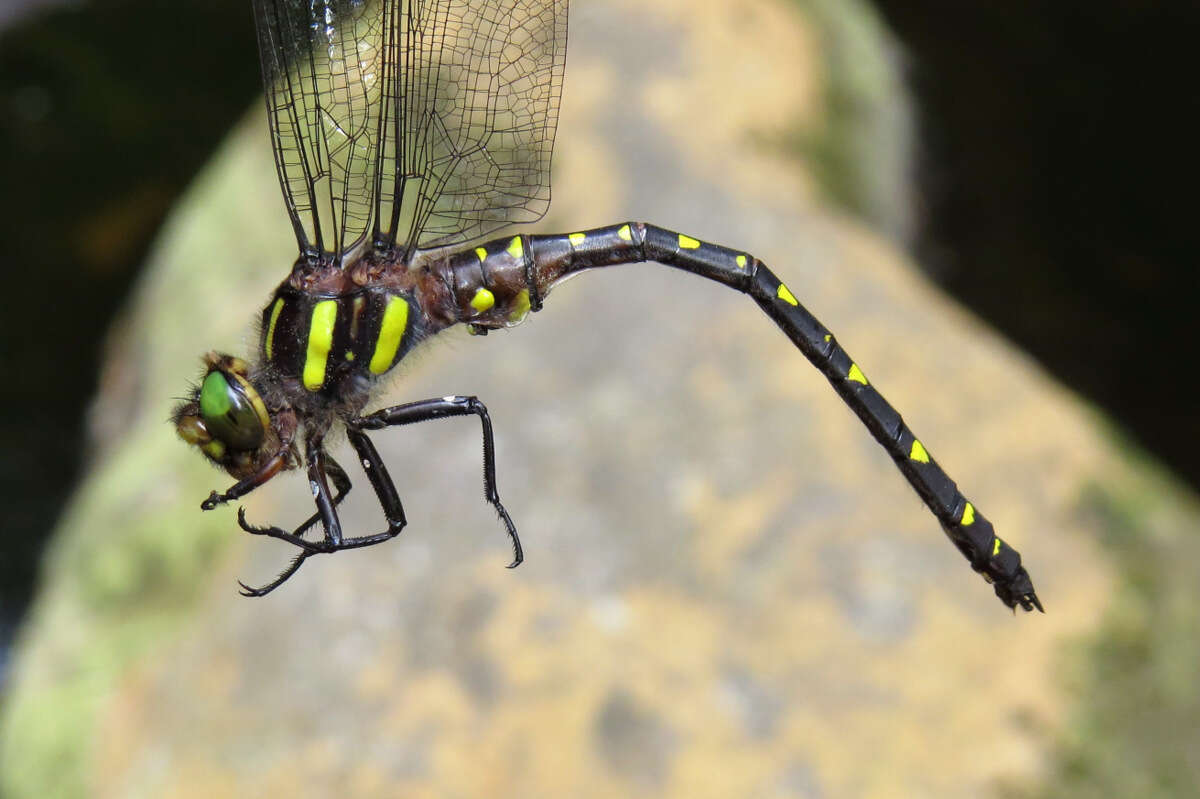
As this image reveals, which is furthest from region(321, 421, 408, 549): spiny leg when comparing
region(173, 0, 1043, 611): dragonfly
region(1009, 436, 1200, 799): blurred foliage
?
region(1009, 436, 1200, 799): blurred foliage

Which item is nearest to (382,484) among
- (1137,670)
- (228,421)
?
(228,421)

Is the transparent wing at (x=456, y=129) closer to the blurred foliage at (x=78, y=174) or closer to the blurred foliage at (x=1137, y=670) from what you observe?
the blurred foliage at (x=1137, y=670)

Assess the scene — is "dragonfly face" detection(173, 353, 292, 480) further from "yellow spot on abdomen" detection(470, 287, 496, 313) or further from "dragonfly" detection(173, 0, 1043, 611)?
"yellow spot on abdomen" detection(470, 287, 496, 313)

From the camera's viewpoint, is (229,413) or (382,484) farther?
(382,484)

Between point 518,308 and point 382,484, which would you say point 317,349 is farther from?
point 518,308

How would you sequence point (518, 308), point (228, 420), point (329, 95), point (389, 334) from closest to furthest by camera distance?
point (228, 420), point (389, 334), point (518, 308), point (329, 95)
